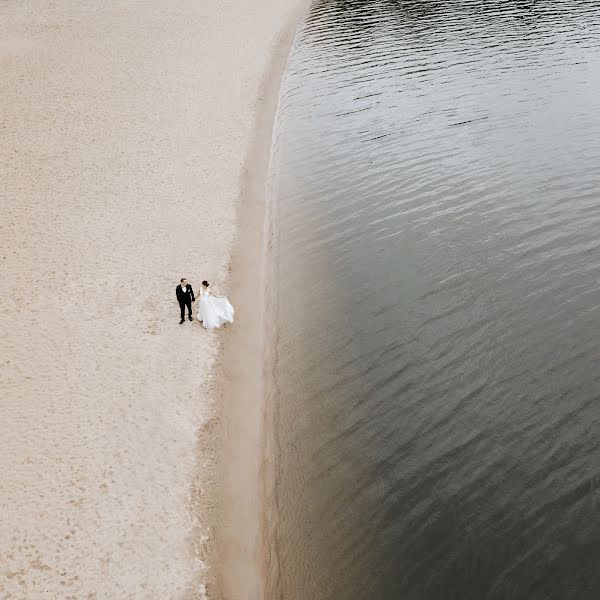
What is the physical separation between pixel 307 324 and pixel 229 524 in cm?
674

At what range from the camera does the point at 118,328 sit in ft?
50.4

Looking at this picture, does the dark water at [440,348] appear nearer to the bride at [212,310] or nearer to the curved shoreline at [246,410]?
the curved shoreline at [246,410]

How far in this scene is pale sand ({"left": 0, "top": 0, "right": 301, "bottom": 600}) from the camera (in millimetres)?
10273

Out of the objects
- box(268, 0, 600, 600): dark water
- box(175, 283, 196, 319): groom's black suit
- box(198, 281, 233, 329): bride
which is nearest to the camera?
box(268, 0, 600, 600): dark water

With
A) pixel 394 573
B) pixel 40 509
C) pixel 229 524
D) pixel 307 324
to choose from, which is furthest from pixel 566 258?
pixel 40 509

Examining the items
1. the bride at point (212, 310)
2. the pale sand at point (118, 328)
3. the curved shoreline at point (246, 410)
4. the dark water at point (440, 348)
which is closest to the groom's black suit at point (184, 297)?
the bride at point (212, 310)

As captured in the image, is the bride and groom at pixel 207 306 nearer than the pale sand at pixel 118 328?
No

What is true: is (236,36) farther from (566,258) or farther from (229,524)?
(229,524)

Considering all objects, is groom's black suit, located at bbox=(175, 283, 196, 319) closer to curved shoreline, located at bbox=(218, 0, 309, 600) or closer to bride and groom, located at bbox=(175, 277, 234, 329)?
bride and groom, located at bbox=(175, 277, 234, 329)

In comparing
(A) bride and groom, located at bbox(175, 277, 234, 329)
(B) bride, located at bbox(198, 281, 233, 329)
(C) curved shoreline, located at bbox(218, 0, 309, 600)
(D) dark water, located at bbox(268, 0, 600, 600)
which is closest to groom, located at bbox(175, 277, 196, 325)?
(A) bride and groom, located at bbox(175, 277, 234, 329)

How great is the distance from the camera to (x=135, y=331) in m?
15.3

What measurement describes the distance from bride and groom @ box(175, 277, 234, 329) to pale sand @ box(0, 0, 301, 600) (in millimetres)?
440

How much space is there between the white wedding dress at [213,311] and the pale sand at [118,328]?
0.42 meters

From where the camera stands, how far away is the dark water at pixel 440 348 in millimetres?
10242
